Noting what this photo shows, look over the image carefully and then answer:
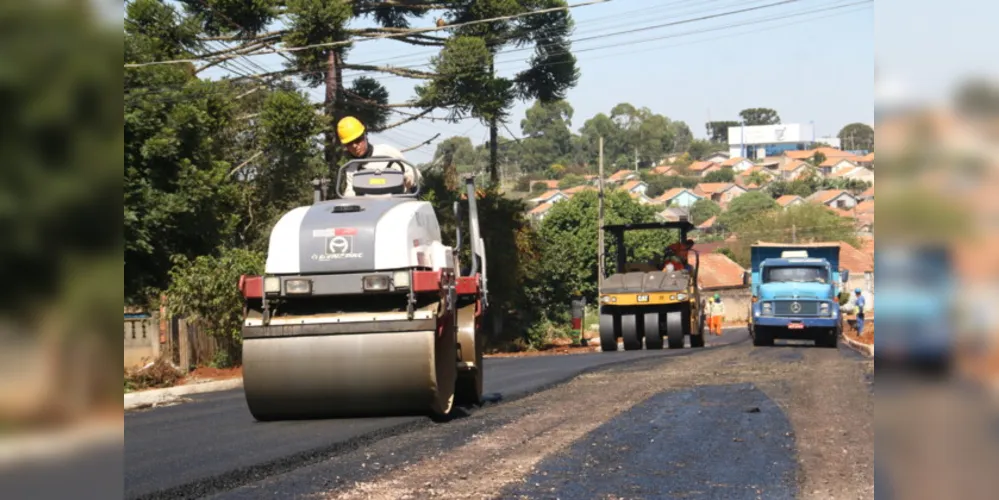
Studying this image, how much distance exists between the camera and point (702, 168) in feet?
274

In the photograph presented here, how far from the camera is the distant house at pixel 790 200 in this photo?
61.9 m

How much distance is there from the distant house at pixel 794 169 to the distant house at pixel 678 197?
6.22 m

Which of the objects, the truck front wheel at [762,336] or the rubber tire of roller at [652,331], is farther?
the truck front wheel at [762,336]

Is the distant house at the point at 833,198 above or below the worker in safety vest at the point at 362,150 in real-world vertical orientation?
above

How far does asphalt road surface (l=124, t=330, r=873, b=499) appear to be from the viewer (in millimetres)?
7406

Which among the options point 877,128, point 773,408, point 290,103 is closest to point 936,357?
point 877,128

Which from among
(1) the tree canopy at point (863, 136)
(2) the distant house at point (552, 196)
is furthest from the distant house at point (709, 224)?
(1) the tree canopy at point (863, 136)

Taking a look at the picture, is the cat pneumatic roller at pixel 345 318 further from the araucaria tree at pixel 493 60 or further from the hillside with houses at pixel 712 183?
the hillside with houses at pixel 712 183

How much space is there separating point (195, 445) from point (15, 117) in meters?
8.41

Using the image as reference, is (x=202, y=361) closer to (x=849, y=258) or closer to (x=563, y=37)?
(x=563, y=37)

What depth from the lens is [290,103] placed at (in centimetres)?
2412

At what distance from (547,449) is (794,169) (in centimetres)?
6612

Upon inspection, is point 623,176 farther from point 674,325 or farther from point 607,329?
point 674,325

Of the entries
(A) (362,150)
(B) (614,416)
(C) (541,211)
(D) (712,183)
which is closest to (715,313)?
(C) (541,211)
